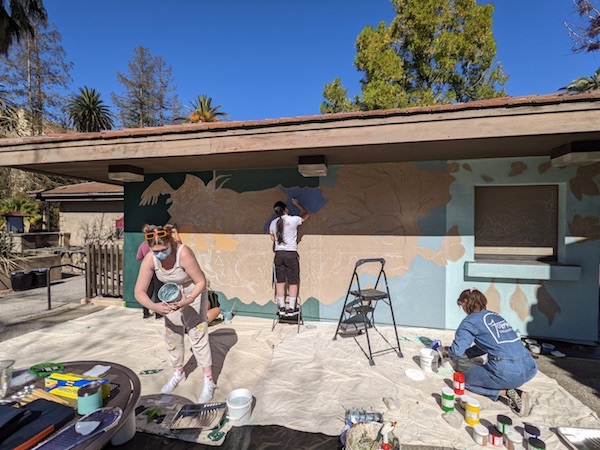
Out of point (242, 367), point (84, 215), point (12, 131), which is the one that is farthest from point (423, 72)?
point (12, 131)

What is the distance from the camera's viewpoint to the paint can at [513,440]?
88.0 inches

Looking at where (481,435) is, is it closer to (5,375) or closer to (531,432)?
(531,432)

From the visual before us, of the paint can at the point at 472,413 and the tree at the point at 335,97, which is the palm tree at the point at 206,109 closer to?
the tree at the point at 335,97

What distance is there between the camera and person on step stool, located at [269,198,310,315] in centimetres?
495

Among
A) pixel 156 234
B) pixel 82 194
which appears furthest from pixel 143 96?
pixel 156 234

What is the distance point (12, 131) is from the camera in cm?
1534

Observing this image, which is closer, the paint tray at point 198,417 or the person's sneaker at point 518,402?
the paint tray at point 198,417

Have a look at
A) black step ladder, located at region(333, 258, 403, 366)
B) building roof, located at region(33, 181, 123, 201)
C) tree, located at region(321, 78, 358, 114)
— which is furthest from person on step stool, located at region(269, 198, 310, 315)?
tree, located at region(321, 78, 358, 114)

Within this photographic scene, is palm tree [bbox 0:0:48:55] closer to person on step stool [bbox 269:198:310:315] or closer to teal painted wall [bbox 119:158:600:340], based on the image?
teal painted wall [bbox 119:158:600:340]

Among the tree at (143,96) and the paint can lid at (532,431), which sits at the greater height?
the tree at (143,96)

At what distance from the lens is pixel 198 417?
260 cm

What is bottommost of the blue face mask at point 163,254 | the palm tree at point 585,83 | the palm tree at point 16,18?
the blue face mask at point 163,254

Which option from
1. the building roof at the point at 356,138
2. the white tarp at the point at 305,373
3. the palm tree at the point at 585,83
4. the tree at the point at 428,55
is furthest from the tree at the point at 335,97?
the white tarp at the point at 305,373

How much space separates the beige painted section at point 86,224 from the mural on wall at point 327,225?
26.8 ft
